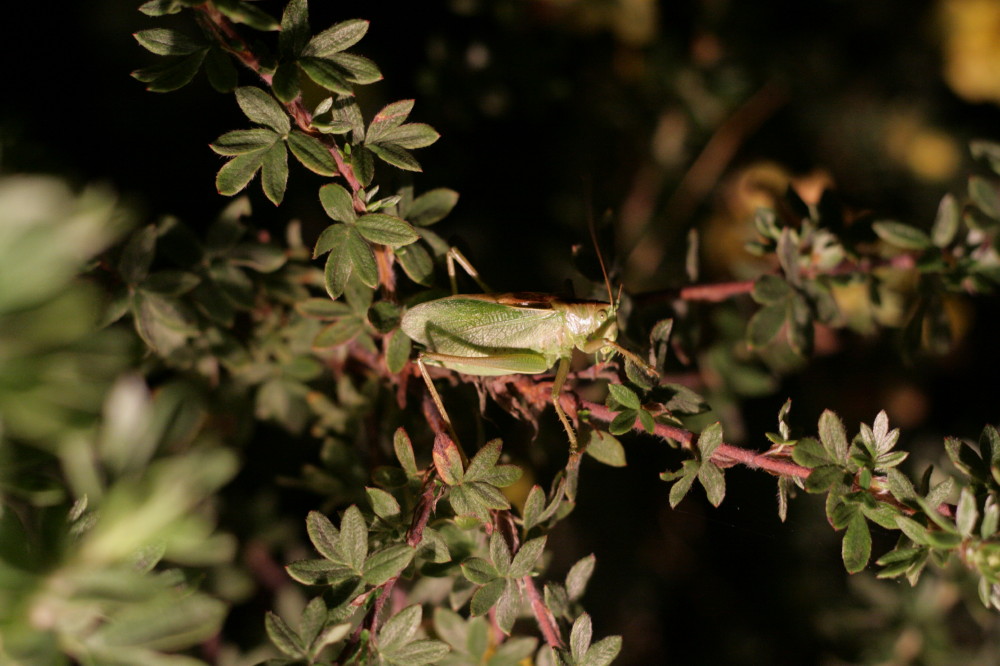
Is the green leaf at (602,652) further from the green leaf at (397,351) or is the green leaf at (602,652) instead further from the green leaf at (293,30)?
the green leaf at (293,30)

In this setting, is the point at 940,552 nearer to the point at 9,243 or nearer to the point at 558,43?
the point at 9,243

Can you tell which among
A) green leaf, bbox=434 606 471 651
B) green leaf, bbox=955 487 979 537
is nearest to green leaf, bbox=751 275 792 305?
green leaf, bbox=955 487 979 537

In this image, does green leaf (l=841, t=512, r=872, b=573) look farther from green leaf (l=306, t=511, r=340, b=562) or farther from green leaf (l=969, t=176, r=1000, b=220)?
green leaf (l=969, t=176, r=1000, b=220)

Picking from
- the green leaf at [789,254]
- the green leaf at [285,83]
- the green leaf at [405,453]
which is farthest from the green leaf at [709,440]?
the green leaf at [285,83]

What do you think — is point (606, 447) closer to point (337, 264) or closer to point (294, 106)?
point (337, 264)

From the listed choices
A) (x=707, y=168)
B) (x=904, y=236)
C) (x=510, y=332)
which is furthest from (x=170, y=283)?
(x=707, y=168)

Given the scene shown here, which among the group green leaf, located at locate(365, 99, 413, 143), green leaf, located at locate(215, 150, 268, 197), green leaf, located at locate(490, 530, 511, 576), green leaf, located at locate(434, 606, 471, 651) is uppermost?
green leaf, located at locate(365, 99, 413, 143)
